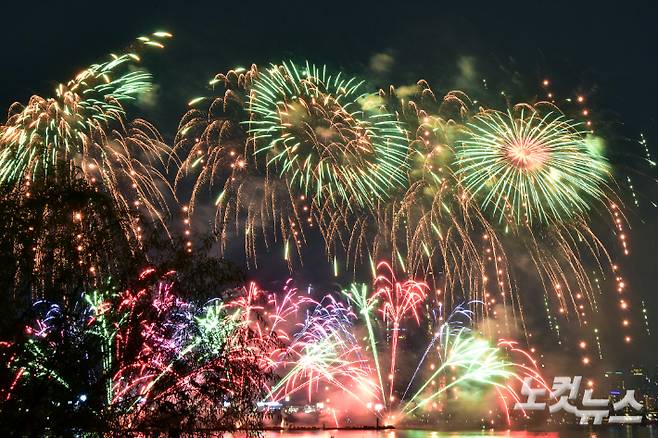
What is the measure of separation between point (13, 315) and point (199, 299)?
19.1 feet

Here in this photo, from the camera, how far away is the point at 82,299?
18.9 m

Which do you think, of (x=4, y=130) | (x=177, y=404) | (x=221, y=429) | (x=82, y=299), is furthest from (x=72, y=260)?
(x=4, y=130)

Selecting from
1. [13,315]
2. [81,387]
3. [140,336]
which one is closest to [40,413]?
[81,387]

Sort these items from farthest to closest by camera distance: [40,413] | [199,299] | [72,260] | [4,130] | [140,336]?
1. [4,130]
2. [199,299]
3. [140,336]
4. [72,260]
5. [40,413]

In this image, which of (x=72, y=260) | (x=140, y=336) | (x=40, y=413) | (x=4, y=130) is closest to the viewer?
(x=40, y=413)

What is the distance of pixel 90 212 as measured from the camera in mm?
19047

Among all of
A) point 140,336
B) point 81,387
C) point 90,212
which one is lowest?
point 81,387

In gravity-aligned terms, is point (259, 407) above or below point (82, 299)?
below

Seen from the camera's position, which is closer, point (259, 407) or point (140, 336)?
point (140, 336)

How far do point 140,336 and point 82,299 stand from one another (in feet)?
6.97

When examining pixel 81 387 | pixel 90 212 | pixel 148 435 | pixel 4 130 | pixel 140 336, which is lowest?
pixel 148 435

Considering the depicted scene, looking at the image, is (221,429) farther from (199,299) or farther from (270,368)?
(199,299)

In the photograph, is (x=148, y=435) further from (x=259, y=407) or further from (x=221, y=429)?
(x=259, y=407)

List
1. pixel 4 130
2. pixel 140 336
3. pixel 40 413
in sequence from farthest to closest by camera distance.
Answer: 1. pixel 4 130
2. pixel 140 336
3. pixel 40 413
